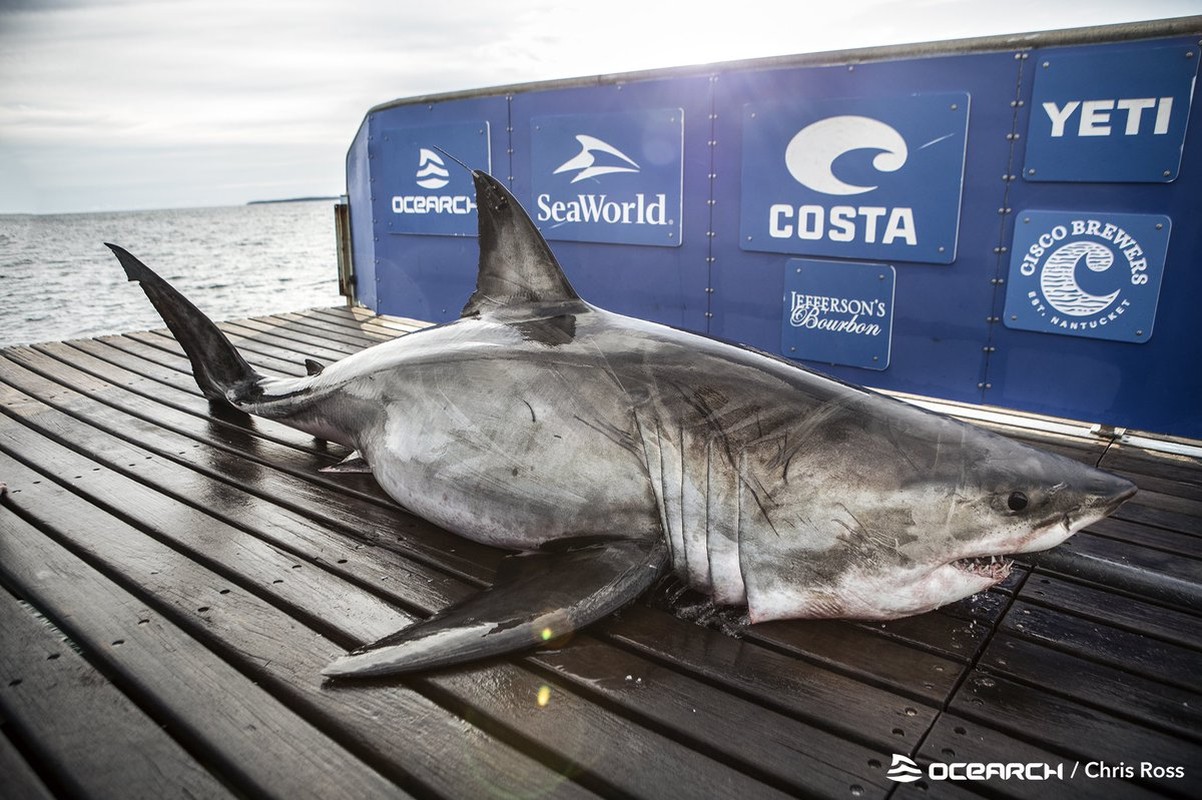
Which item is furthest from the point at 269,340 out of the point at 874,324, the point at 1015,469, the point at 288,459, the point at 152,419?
the point at 1015,469

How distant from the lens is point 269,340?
6.67m

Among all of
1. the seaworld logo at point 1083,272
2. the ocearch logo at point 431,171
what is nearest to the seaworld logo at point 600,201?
the ocearch logo at point 431,171

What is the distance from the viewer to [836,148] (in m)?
4.82

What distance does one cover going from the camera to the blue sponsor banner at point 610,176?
554cm

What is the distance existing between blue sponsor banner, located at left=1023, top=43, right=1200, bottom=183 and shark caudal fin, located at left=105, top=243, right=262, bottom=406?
442 centimetres

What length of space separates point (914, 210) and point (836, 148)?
628 mm

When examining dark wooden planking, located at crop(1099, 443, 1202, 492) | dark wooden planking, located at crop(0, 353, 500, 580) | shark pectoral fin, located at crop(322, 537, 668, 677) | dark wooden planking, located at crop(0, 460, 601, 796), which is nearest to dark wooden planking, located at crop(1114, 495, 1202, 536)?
dark wooden planking, located at crop(1099, 443, 1202, 492)

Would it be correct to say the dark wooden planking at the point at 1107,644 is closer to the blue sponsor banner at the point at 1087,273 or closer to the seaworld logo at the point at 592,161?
the blue sponsor banner at the point at 1087,273

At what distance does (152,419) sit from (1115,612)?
14.9ft

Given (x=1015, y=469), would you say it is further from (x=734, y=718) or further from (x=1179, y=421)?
(x=1179, y=421)

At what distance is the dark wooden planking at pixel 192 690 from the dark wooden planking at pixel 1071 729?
1.42 meters

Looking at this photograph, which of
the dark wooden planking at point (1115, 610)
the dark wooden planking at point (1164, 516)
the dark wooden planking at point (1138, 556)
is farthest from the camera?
the dark wooden planking at point (1164, 516)

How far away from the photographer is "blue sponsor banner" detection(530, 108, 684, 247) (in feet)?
18.2

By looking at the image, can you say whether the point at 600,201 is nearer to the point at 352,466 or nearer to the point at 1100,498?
the point at 352,466
